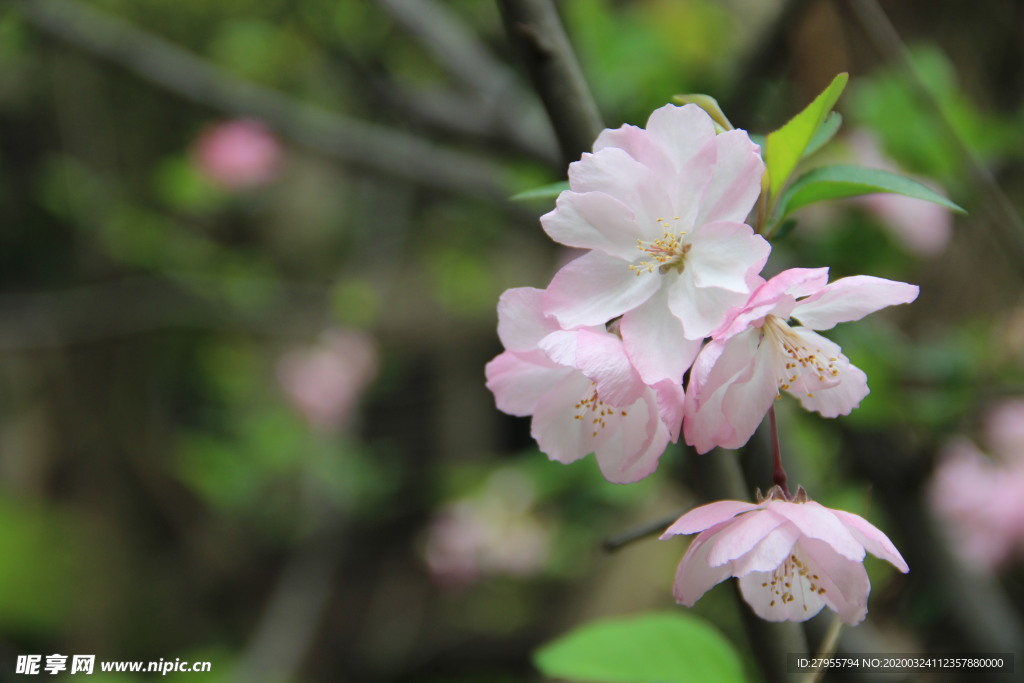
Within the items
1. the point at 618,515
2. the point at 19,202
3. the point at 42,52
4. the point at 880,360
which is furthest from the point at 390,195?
the point at 19,202

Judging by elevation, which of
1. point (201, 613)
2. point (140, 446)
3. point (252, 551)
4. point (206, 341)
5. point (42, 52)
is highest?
point (42, 52)

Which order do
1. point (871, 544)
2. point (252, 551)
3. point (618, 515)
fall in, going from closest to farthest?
point (871, 544) < point (618, 515) < point (252, 551)

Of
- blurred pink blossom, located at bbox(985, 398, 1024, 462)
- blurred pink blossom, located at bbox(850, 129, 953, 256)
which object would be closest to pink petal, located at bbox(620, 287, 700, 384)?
blurred pink blossom, located at bbox(850, 129, 953, 256)

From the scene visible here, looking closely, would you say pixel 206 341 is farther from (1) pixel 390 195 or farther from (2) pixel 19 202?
(1) pixel 390 195

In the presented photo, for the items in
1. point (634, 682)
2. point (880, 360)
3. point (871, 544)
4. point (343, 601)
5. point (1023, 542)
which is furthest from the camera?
point (343, 601)

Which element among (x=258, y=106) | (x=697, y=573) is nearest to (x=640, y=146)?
(x=697, y=573)

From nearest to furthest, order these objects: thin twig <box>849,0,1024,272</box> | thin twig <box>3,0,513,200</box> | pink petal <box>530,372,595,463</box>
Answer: pink petal <box>530,372,595,463</box>
thin twig <box>849,0,1024,272</box>
thin twig <box>3,0,513,200</box>

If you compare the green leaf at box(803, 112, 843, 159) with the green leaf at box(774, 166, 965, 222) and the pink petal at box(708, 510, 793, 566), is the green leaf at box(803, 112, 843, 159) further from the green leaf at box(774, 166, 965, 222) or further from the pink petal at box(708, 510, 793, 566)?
the pink petal at box(708, 510, 793, 566)
